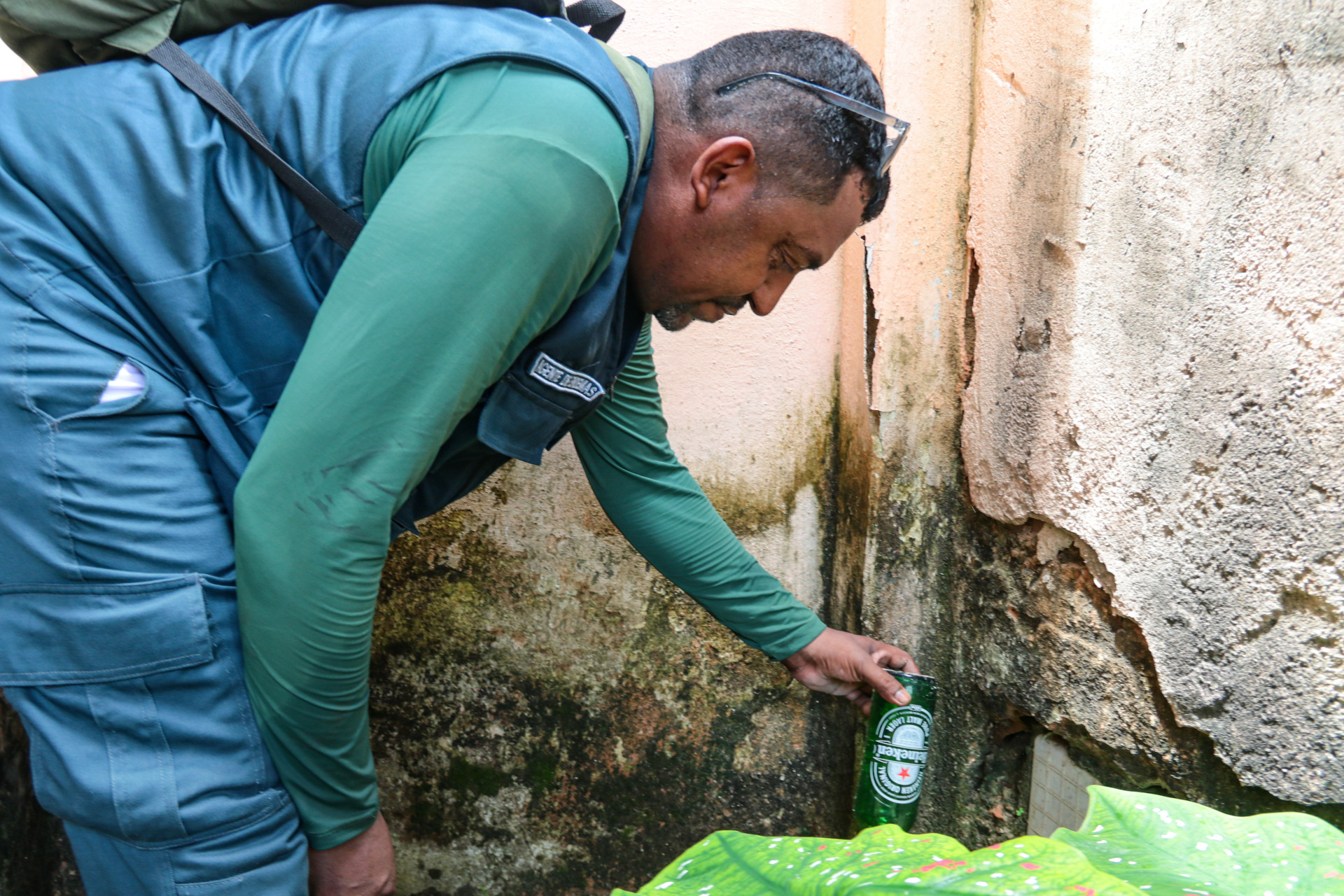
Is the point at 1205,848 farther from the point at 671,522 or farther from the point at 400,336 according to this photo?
the point at 671,522

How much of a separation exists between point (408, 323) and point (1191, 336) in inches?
42.8

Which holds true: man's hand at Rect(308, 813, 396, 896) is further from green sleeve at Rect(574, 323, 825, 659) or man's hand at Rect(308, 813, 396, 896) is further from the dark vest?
green sleeve at Rect(574, 323, 825, 659)

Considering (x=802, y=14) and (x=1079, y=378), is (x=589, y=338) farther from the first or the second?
(x=802, y=14)

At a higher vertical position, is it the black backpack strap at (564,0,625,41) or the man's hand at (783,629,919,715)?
the black backpack strap at (564,0,625,41)

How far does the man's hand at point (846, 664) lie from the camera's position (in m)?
1.66

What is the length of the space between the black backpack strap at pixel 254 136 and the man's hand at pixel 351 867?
71 centimetres

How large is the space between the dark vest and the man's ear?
0.34ft

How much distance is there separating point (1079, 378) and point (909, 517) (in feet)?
1.61

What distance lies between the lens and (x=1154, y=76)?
55.7 inches

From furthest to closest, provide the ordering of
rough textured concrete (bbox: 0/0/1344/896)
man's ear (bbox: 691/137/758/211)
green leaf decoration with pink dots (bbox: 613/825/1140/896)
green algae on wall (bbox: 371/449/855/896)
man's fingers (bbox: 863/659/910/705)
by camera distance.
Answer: green algae on wall (bbox: 371/449/855/896)
man's fingers (bbox: 863/659/910/705)
rough textured concrete (bbox: 0/0/1344/896)
man's ear (bbox: 691/137/758/211)
green leaf decoration with pink dots (bbox: 613/825/1140/896)

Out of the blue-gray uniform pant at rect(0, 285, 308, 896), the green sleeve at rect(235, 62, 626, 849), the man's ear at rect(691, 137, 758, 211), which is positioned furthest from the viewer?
the man's ear at rect(691, 137, 758, 211)

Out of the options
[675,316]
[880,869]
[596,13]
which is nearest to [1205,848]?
[880,869]

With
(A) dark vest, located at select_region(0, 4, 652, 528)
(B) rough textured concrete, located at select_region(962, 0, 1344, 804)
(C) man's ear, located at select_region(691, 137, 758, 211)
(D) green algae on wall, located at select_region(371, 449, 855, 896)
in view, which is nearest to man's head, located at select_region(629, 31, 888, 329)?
(C) man's ear, located at select_region(691, 137, 758, 211)

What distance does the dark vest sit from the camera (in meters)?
0.98
